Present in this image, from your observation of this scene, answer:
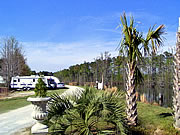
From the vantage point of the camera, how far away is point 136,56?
559 centimetres

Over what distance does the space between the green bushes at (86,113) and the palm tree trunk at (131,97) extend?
3.56 feet

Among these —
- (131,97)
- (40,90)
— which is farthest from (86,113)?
(131,97)

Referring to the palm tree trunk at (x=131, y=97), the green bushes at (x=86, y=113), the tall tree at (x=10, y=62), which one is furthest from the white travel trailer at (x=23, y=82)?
the green bushes at (x=86, y=113)

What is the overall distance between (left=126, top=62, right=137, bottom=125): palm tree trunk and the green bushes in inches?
42.7

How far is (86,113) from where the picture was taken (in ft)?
12.5

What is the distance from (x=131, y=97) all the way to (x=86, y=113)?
2.14 metres

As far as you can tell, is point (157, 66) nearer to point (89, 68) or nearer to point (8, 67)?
point (89, 68)

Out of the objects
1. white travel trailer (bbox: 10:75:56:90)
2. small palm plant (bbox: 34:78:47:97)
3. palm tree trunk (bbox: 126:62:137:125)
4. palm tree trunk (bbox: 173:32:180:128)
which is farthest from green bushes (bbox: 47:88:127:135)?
white travel trailer (bbox: 10:75:56:90)

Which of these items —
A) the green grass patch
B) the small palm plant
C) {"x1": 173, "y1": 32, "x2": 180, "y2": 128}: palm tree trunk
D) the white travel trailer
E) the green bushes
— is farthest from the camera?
the white travel trailer

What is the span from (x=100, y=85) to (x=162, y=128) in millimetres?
18348

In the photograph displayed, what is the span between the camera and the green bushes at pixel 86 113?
364 centimetres

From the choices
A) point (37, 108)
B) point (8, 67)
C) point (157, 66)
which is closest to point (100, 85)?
point (8, 67)

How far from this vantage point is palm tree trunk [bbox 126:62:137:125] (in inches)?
210

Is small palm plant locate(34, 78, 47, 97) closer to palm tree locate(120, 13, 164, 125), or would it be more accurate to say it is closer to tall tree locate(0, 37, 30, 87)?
palm tree locate(120, 13, 164, 125)
